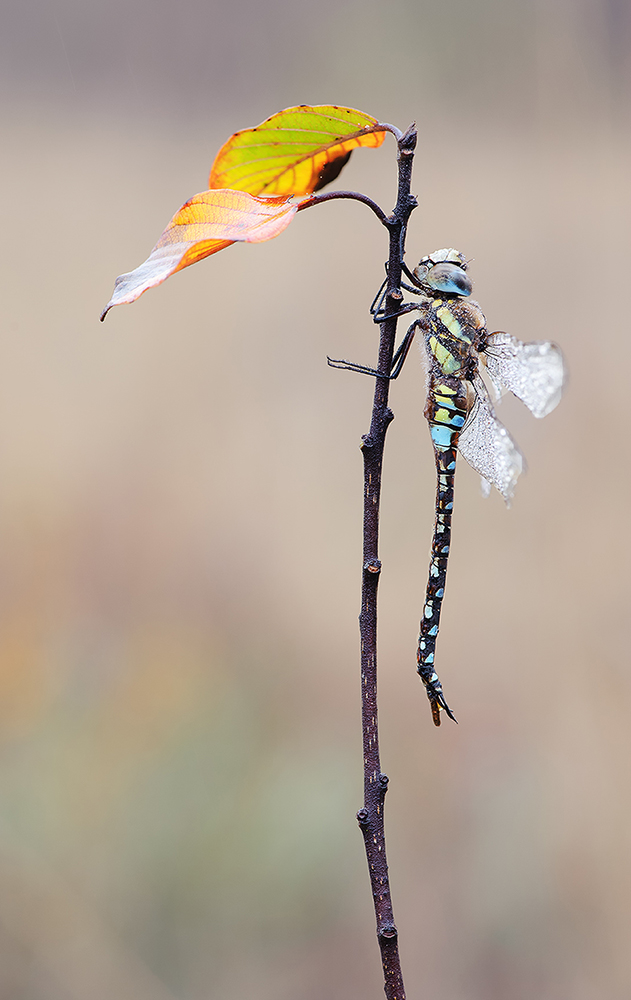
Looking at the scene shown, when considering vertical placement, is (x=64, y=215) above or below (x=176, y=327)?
above

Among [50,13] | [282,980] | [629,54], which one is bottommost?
[282,980]

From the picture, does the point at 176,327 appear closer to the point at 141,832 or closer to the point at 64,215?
the point at 64,215

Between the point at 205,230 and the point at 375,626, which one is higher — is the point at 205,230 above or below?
above

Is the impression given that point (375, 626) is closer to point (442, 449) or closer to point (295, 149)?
point (442, 449)

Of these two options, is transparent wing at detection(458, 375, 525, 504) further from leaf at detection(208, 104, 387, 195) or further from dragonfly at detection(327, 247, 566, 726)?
leaf at detection(208, 104, 387, 195)

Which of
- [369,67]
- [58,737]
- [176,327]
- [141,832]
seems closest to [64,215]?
[176,327]

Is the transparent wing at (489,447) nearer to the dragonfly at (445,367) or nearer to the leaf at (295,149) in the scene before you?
the dragonfly at (445,367)

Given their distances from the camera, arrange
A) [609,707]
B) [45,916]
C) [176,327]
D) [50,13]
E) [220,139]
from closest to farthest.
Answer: [45,916] → [609,707] → [176,327] → [50,13] → [220,139]

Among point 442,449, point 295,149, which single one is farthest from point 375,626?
point 295,149
